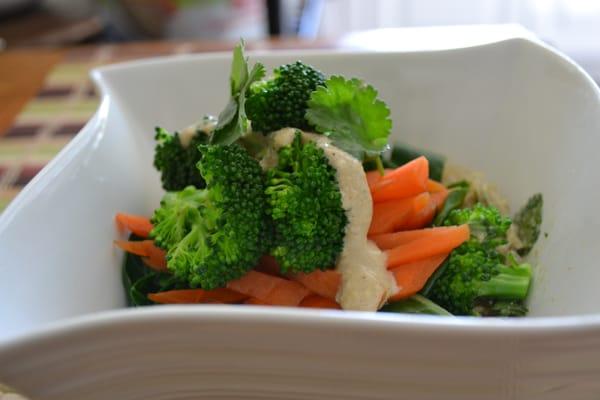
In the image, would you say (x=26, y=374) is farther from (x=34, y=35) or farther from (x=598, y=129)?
(x=34, y=35)

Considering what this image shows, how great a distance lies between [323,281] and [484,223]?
31cm

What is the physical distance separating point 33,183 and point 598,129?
89 cm

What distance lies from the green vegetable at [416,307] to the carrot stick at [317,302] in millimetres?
77

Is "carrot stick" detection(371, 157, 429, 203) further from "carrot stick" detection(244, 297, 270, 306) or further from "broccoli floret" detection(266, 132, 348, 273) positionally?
"carrot stick" detection(244, 297, 270, 306)

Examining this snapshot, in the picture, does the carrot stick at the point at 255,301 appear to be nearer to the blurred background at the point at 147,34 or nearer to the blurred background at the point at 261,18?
the blurred background at the point at 147,34

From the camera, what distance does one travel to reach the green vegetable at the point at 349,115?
1042 millimetres

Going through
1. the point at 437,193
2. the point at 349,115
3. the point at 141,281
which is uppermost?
the point at 349,115

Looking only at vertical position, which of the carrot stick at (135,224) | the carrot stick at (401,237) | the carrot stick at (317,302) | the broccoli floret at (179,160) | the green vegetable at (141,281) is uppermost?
the broccoli floret at (179,160)

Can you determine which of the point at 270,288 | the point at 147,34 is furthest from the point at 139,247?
the point at 147,34

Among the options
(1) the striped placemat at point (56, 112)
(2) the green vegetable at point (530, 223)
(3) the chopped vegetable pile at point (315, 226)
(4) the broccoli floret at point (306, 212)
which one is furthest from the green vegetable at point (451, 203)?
(1) the striped placemat at point (56, 112)

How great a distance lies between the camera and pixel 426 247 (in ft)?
3.43

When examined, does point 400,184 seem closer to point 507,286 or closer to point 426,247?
point 426,247

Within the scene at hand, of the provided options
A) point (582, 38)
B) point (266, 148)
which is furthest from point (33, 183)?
point (582, 38)

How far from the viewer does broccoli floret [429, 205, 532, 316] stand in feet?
3.45
